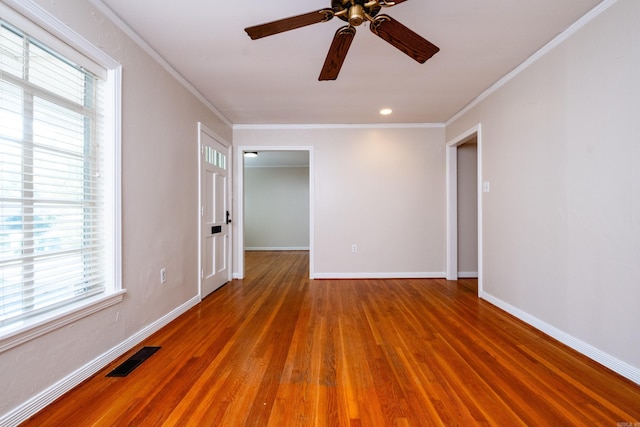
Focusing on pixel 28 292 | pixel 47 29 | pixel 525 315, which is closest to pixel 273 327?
pixel 28 292

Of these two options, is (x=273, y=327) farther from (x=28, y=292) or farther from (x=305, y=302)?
(x=28, y=292)

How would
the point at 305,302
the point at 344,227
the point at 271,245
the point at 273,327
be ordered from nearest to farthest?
the point at 273,327 → the point at 305,302 → the point at 344,227 → the point at 271,245

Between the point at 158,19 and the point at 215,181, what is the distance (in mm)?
1996

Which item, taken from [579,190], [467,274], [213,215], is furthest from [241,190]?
[579,190]

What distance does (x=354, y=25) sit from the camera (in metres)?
1.51

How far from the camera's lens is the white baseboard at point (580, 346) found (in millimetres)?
1708

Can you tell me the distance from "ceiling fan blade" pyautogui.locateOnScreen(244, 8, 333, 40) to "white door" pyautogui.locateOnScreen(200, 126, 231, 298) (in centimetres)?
205

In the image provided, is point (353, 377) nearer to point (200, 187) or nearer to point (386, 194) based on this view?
point (200, 187)

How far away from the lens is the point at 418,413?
4.68ft

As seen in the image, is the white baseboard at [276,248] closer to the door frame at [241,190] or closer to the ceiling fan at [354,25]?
the door frame at [241,190]

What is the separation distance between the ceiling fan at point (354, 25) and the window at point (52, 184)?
113 cm

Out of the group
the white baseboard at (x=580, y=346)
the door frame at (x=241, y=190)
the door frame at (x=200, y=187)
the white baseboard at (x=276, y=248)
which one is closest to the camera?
the white baseboard at (x=580, y=346)

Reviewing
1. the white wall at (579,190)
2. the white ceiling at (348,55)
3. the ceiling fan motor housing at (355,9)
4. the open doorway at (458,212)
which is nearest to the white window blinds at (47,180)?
the white ceiling at (348,55)

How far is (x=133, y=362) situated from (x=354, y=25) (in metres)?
2.49
